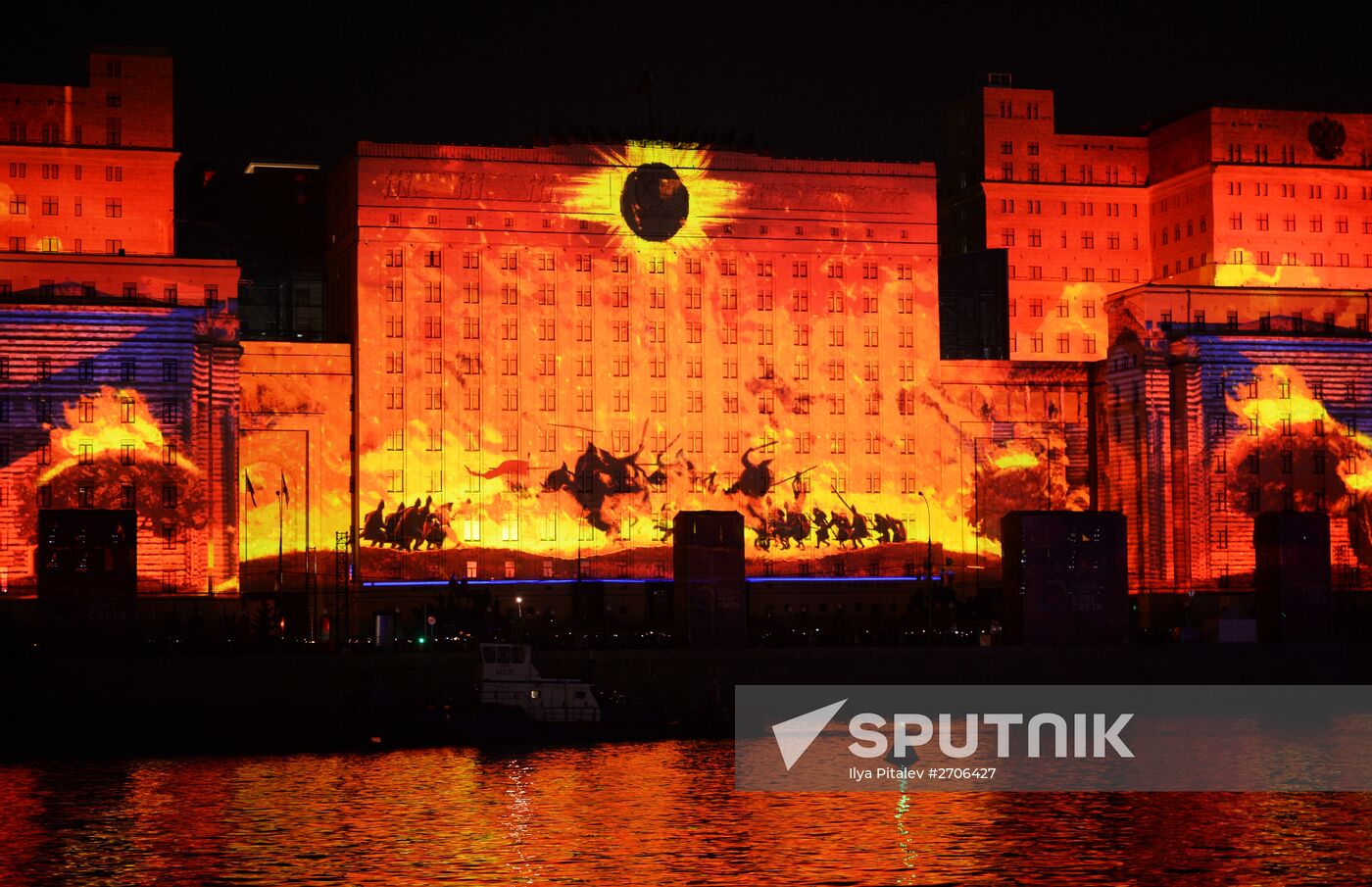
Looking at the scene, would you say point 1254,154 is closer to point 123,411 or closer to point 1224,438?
point 1224,438

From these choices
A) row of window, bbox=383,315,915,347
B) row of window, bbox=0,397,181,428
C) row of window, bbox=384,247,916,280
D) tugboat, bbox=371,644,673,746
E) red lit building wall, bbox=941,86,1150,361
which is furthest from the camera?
red lit building wall, bbox=941,86,1150,361

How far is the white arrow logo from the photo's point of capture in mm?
85000

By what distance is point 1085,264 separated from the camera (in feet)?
463

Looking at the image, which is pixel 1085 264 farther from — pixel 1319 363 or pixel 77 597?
pixel 77 597

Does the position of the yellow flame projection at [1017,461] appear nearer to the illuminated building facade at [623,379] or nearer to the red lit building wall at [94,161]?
the illuminated building facade at [623,379]

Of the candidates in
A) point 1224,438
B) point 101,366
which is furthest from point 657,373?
point 1224,438

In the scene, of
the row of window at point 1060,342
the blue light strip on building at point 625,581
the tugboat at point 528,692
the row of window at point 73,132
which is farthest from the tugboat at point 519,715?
the row of window at point 1060,342

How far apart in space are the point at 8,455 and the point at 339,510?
18228 millimetres

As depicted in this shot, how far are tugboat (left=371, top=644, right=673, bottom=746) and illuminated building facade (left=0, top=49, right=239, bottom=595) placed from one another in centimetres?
3118

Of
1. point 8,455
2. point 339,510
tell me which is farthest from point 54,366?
point 339,510

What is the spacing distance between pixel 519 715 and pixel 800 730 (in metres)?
12.6

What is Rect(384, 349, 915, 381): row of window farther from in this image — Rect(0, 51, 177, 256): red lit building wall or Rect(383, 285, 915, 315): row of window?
Rect(0, 51, 177, 256): red lit building wall

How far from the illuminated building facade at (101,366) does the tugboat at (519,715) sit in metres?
31.2

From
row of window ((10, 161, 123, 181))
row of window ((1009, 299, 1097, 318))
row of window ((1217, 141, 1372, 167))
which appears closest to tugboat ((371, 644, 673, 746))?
row of window ((10, 161, 123, 181))
